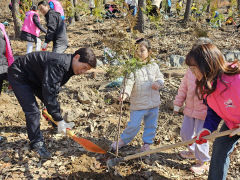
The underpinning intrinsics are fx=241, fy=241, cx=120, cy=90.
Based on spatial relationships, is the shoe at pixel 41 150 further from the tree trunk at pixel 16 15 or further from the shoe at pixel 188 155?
the tree trunk at pixel 16 15

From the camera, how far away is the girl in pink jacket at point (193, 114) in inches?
118

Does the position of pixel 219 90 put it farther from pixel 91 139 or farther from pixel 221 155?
pixel 91 139

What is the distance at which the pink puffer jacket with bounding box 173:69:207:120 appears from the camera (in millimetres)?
2998

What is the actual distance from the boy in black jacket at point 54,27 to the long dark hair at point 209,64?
12.9ft

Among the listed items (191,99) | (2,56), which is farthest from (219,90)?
(2,56)

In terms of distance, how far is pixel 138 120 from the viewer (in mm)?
3184

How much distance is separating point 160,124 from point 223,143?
6.20 ft

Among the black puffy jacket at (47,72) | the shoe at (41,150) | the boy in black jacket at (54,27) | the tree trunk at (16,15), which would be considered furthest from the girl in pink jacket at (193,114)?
the tree trunk at (16,15)

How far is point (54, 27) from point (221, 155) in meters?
4.29

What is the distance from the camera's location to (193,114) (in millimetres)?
3033

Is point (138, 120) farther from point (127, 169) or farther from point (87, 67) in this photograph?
point (87, 67)

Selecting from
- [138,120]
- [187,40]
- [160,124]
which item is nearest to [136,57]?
[138,120]

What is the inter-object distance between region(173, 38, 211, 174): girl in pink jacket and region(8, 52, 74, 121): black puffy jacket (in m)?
1.47

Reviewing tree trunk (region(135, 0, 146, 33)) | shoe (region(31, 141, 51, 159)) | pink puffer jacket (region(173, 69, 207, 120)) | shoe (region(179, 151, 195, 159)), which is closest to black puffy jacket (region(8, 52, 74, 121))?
shoe (region(31, 141, 51, 159))
